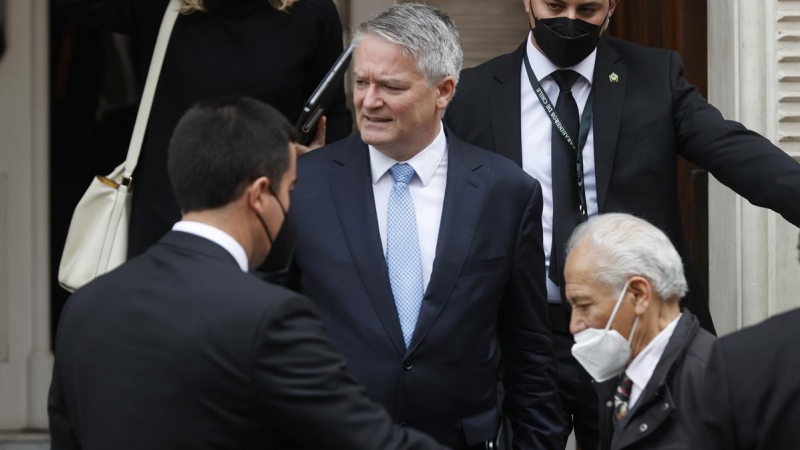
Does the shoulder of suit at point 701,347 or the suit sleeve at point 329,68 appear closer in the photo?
the shoulder of suit at point 701,347

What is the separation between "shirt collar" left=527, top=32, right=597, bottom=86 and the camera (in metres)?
4.60

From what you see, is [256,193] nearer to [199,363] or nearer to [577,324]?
[199,363]

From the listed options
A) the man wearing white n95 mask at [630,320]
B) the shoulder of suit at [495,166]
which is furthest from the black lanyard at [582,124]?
the man wearing white n95 mask at [630,320]

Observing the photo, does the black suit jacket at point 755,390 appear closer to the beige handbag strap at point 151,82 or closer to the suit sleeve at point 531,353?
the suit sleeve at point 531,353

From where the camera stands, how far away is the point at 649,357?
378cm

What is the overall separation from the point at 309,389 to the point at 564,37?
192 cm

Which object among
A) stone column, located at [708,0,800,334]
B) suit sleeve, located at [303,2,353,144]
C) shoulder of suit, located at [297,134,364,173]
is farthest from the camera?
stone column, located at [708,0,800,334]

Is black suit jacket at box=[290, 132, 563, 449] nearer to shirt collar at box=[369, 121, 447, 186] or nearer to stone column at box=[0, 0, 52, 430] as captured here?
shirt collar at box=[369, 121, 447, 186]

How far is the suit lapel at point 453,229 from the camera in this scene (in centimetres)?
396

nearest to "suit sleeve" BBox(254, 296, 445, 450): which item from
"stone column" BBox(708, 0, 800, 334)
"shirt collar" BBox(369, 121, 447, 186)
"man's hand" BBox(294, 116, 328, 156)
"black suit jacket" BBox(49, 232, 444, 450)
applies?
"black suit jacket" BBox(49, 232, 444, 450)

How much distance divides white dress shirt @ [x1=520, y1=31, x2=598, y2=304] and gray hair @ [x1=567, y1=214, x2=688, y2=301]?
1.98ft

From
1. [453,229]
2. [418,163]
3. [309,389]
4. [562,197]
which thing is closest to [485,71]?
[562,197]

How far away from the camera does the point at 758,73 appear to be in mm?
5367

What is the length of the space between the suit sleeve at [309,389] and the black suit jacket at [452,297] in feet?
2.80
